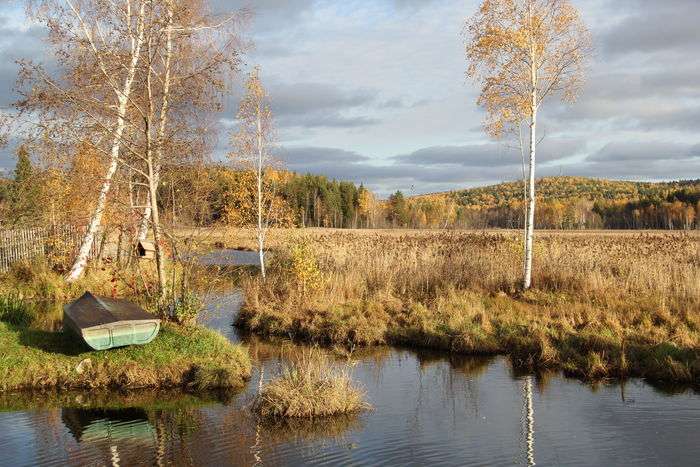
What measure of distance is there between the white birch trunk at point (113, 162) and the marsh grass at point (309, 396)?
19.4 ft

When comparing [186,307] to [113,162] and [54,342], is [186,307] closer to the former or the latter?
[54,342]

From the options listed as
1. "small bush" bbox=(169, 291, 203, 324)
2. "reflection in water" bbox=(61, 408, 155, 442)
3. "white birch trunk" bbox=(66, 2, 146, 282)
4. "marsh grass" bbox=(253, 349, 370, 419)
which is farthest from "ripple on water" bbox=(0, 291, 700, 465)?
"white birch trunk" bbox=(66, 2, 146, 282)

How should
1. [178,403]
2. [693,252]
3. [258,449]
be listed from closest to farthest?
[258,449] → [178,403] → [693,252]

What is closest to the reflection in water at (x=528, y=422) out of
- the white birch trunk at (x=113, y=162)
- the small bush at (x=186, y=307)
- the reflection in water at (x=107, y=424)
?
the reflection in water at (x=107, y=424)

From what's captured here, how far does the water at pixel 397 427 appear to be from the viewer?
8.59m

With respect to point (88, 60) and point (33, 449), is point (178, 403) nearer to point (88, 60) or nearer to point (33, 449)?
point (33, 449)

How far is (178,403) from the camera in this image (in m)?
11.1

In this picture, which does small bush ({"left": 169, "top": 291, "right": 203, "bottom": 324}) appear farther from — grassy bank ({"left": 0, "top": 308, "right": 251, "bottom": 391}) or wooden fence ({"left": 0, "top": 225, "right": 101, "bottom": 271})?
wooden fence ({"left": 0, "top": 225, "right": 101, "bottom": 271})

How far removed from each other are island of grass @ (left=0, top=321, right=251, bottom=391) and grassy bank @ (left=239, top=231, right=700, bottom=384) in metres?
4.23

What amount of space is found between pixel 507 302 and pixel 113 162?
11125mm

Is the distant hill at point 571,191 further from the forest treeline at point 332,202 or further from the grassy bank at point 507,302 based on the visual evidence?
the grassy bank at point 507,302

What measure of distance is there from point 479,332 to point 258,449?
24.2 ft

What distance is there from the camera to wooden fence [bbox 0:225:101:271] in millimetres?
23281

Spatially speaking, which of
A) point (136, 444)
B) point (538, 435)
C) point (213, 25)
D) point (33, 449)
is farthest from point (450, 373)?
point (213, 25)
